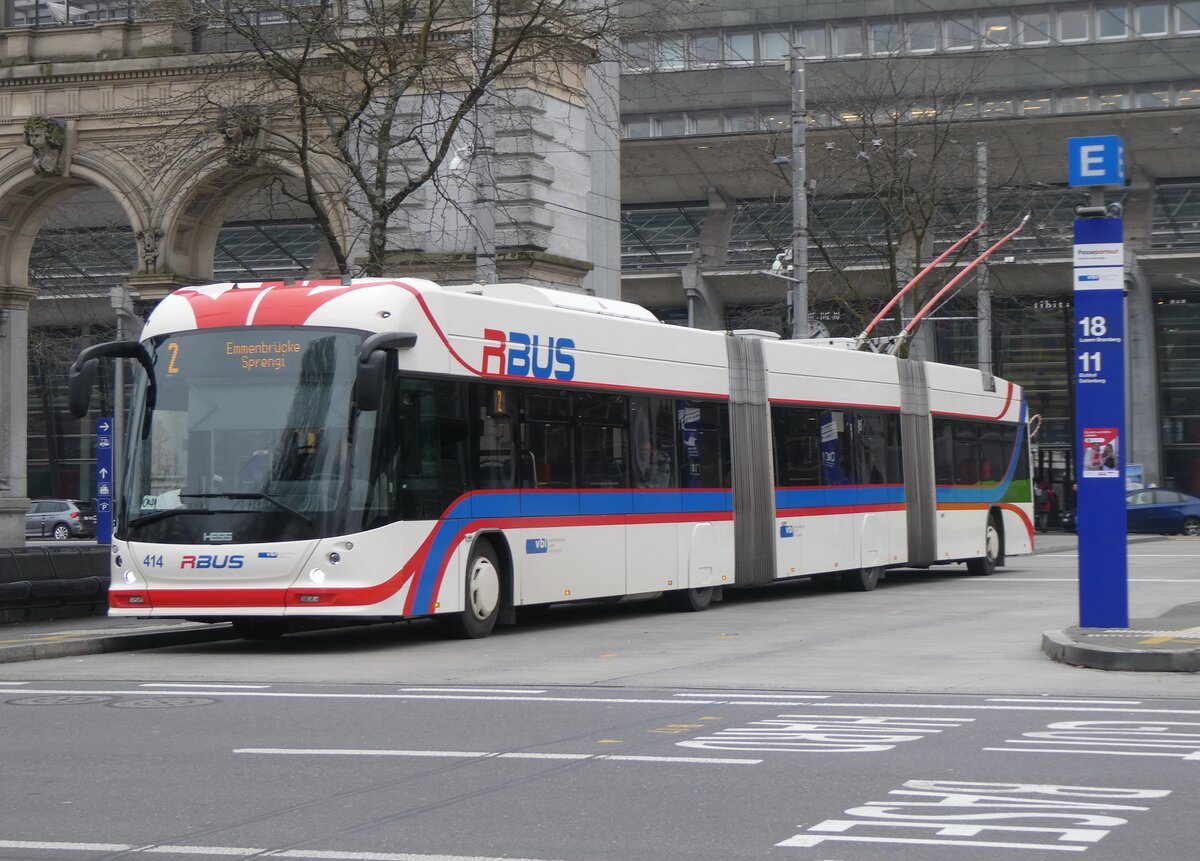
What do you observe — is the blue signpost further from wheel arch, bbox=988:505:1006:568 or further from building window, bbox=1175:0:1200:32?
building window, bbox=1175:0:1200:32

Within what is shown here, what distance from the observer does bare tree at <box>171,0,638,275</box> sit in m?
22.1

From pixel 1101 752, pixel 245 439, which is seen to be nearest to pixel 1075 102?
pixel 245 439

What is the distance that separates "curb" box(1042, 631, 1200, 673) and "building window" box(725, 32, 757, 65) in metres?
43.3

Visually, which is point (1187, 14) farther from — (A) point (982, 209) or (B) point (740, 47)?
(A) point (982, 209)

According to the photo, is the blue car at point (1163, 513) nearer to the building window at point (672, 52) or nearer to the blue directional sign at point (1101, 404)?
the building window at point (672, 52)

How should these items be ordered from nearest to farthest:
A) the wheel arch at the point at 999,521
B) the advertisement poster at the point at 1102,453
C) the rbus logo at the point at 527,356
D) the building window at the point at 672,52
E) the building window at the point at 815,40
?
the advertisement poster at the point at 1102,453 → the rbus logo at the point at 527,356 → the building window at the point at 672,52 → the wheel arch at the point at 999,521 → the building window at the point at 815,40

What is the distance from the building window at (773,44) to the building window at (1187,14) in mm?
11217

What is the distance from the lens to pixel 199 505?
15766mm

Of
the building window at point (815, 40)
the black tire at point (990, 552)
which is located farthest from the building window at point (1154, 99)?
the black tire at point (990, 552)

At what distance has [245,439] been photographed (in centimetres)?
1570

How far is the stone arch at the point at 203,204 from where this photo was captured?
2781cm

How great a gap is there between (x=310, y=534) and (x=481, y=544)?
214 centimetres

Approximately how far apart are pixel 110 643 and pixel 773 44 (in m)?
42.7

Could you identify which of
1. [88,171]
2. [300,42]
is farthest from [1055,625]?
[88,171]
